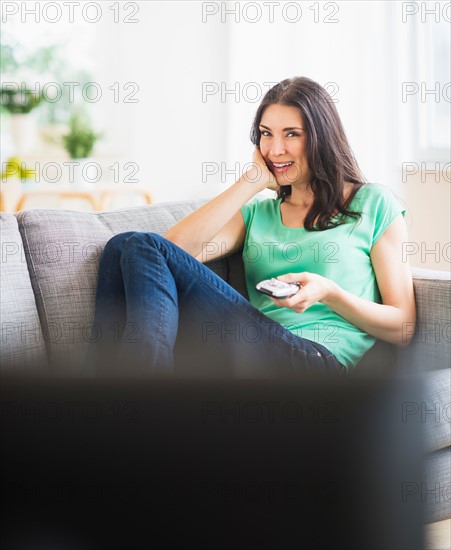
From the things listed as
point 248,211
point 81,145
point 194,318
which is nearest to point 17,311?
point 194,318

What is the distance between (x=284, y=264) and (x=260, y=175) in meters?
0.22

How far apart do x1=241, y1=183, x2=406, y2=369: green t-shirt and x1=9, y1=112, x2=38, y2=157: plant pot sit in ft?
12.3

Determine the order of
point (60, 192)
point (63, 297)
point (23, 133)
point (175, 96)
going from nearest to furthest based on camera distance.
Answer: point (63, 297), point (60, 192), point (175, 96), point (23, 133)

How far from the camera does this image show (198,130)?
488 cm

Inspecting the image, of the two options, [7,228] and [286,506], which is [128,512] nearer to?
[286,506]

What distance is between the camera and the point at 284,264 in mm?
1785

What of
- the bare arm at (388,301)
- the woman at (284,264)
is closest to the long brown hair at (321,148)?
the woman at (284,264)

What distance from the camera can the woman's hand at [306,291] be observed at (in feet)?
5.10

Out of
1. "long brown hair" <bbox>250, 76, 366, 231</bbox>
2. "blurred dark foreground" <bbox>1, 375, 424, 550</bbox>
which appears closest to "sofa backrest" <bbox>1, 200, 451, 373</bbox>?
"long brown hair" <bbox>250, 76, 366, 231</bbox>

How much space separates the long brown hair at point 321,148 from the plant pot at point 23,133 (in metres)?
3.67

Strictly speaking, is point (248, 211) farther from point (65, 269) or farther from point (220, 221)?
point (65, 269)

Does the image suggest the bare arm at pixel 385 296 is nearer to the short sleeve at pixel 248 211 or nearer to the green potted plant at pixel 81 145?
the short sleeve at pixel 248 211

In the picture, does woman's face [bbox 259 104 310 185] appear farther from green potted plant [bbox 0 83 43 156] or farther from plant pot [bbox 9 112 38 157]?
plant pot [bbox 9 112 38 157]

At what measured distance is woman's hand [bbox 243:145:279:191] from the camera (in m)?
1.85
